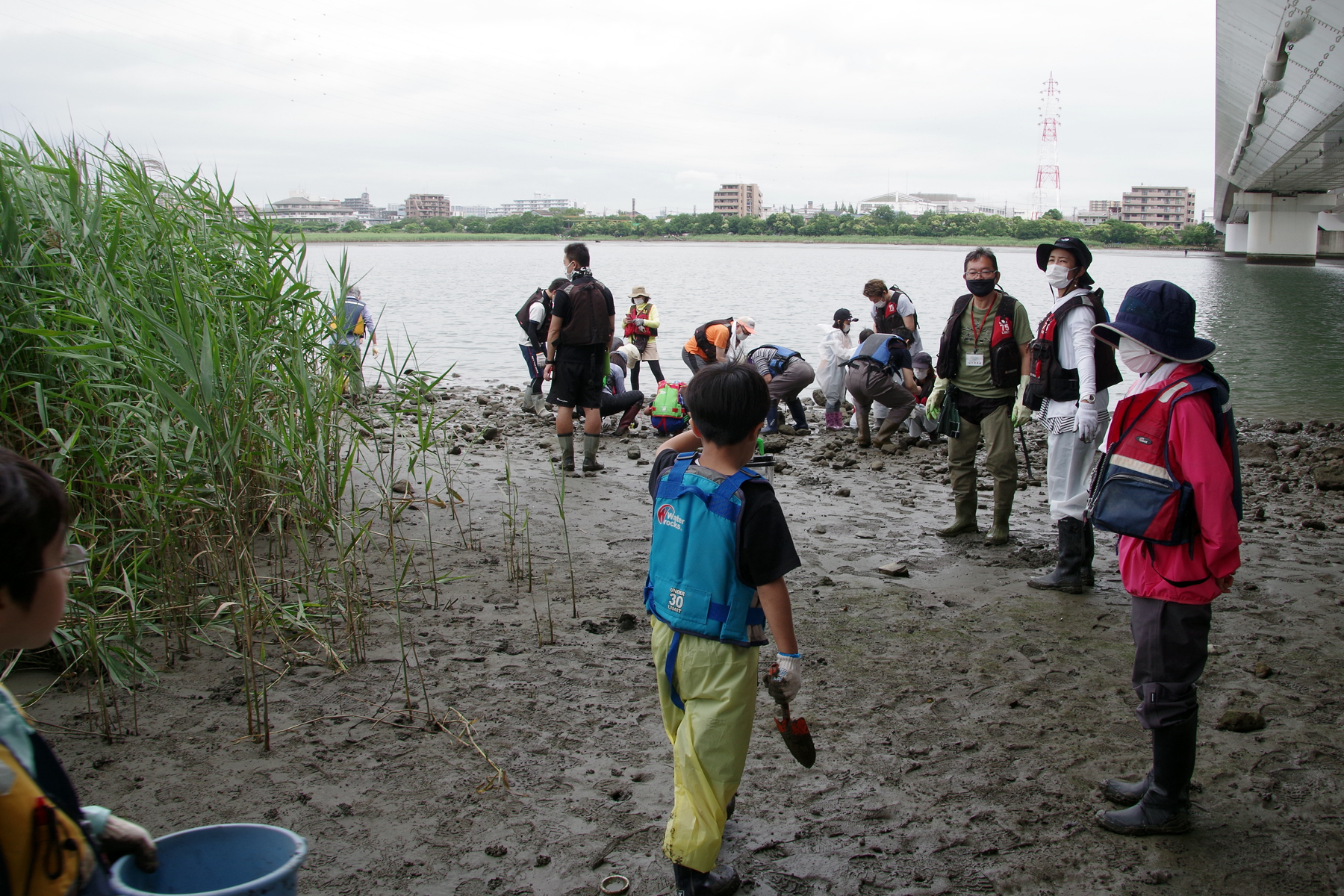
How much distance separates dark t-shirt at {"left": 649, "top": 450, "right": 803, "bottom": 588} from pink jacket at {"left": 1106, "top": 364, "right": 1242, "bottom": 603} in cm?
134

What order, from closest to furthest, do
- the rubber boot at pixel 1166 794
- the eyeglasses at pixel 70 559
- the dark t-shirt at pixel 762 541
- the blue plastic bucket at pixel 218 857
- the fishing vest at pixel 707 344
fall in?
the eyeglasses at pixel 70 559
the blue plastic bucket at pixel 218 857
the dark t-shirt at pixel 762 541
the rubber boot at pixel 1166 794
the fishing vest at pixel 707 344

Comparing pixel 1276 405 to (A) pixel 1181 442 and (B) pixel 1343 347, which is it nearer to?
(B) pixel 1343 347

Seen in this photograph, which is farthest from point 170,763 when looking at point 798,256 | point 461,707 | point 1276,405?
point 798,256

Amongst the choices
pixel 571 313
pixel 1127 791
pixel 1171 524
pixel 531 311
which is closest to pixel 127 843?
pixel 1171 524

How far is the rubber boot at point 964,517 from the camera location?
6789mm

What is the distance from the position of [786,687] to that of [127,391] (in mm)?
4197

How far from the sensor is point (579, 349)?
8695 millimetres

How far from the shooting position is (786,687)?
2613 millimetres

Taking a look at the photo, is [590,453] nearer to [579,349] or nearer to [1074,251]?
[579,349]

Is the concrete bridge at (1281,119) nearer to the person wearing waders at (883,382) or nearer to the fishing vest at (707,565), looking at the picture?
the person wearing waders at (883,382)

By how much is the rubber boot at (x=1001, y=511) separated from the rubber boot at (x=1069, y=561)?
86 centimetres

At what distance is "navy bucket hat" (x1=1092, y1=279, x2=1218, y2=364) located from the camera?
10.4 ft

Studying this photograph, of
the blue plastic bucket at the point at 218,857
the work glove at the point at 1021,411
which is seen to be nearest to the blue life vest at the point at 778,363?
the work glove at the point at 1021,411

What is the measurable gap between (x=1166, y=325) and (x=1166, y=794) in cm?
159
